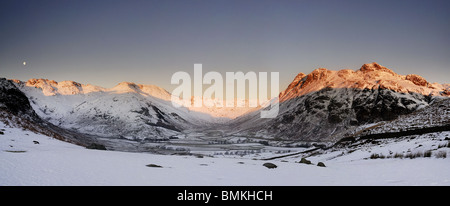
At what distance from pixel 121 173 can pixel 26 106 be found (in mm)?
178823

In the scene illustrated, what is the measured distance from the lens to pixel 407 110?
200 meters
